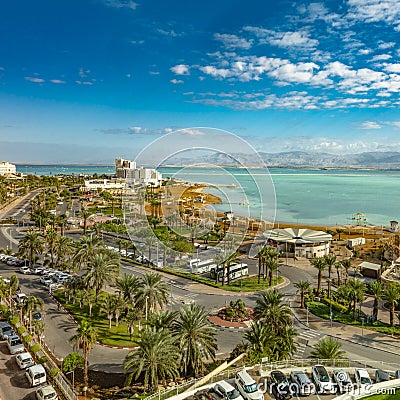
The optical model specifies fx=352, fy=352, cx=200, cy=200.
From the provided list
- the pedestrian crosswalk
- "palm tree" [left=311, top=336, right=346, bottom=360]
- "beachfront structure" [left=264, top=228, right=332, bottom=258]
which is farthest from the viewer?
"beachfront structure" [left=264, top=228, right=332, bottom=258]

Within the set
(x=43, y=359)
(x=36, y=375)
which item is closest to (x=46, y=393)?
(x=36, y=375)

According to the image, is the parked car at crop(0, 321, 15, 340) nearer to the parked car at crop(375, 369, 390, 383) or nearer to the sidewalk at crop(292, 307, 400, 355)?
the parked car at crop(375, 369, 390, 383)

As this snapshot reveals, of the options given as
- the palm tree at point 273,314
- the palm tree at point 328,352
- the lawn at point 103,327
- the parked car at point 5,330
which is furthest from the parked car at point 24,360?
the palm tree at point 328,352

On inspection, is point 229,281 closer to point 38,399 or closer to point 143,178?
point 143,178

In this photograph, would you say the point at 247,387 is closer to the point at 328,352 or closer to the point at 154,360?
the point at 154,360

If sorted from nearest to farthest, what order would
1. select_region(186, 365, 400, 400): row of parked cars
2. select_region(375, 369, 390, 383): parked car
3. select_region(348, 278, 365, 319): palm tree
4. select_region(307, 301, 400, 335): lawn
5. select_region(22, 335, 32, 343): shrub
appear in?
select_region(186, 365, 400, 400): row of parked cars
select_region(375, 369, 390, 383): parked car
select_region(22, 335, 32, 343): shrub
select_region(307, 301, 400, 335): lawn
select_region(348, 278, 365, 319): palm tree

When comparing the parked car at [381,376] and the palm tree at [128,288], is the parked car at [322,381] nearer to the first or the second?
the parked car at [381,376]

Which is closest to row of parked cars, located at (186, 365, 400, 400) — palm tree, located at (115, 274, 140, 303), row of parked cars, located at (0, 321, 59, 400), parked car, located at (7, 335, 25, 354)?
row of parked cars, located at (0, 321, 59, 400)
